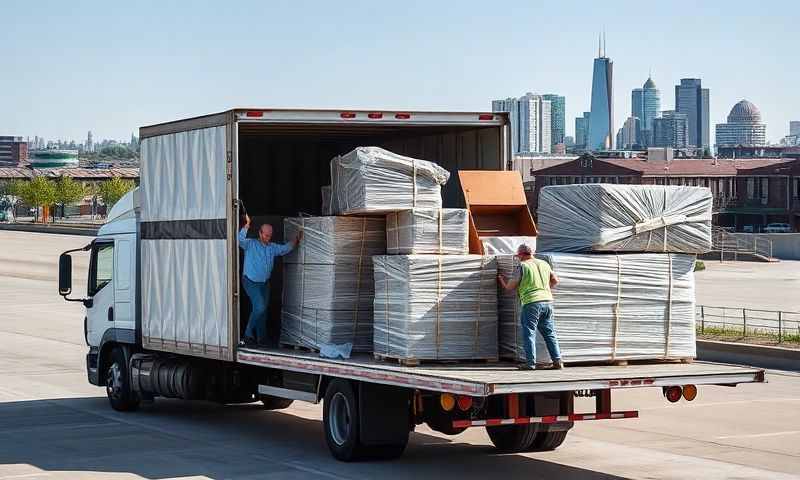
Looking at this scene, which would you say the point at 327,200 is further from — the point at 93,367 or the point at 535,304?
the point at 93,367

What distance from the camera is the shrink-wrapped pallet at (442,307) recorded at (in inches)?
489

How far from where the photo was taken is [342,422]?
43.9ft

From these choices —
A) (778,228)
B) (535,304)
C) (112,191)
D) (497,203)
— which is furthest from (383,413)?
(112,191)

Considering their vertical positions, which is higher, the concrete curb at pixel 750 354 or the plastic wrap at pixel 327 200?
the plastic wrap at pixel 327 200

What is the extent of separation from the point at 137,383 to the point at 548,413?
683 cm

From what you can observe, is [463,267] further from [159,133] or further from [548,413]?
[159,133]

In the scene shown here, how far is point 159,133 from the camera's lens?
53.5 feet

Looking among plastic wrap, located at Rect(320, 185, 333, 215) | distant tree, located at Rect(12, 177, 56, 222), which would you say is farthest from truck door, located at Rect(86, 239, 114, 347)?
distant tree, located at Rect(12, 177, 56, 222)

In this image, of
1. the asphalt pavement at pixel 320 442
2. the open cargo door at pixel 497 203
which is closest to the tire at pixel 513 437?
the asphalt pavement at pixel 320 442

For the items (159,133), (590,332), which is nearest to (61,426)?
(159,133)

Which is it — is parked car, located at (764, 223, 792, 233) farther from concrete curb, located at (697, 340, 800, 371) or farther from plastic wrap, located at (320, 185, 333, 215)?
plastic wrap, located at (320, 185, 333, 215)

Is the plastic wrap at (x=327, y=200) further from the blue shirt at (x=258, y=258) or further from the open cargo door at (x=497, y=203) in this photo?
the open cargo door at (x=497, y=203)

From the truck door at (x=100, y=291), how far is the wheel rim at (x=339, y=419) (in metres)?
5.64

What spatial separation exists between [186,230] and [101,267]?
334cm
